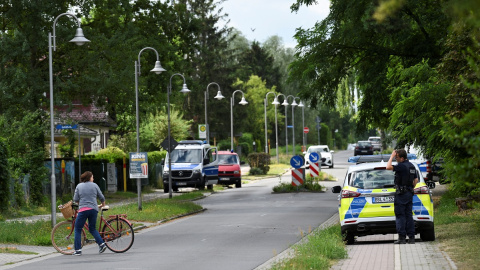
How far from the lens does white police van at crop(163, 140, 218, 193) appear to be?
1847 inches

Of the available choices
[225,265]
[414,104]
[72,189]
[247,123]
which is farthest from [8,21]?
[247,123]

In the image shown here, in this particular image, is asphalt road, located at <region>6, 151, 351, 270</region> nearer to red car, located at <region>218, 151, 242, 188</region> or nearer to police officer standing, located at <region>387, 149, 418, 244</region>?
police officer standing, located at <region>387, 149, 418, 244</region>

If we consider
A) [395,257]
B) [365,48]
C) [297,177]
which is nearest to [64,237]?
[395,257]

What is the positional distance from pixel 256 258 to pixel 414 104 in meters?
6.08

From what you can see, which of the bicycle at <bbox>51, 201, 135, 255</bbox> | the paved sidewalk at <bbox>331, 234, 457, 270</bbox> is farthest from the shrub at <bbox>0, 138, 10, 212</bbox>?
the paved sidewalk at <bbox>331, 234, 457, 270</bbox>

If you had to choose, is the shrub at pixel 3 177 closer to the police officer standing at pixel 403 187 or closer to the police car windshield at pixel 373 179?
the police car windshield at pixel 373 179

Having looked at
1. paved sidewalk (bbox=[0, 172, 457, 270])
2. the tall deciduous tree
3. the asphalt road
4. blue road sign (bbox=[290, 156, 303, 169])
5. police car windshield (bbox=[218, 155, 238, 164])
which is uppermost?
the tall deciduous tree

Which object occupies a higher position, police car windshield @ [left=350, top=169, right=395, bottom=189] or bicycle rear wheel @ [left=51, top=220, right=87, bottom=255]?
police car windshield @ [left=350, top=169, right=395, bottom=189]

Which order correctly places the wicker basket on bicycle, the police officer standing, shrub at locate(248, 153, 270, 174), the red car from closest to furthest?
the police officer standing → the wicker basket on bicycle → the red car → shrub at locate(248, 153, 270, 174)

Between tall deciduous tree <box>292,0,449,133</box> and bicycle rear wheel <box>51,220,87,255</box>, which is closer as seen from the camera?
bicycle rear wheel <box>51,220,87,255</box>

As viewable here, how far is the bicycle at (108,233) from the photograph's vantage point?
58.6ft

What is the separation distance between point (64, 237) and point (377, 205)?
619 cm

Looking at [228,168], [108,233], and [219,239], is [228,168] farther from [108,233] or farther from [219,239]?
[108,233]

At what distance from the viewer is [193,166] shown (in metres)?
47.2
